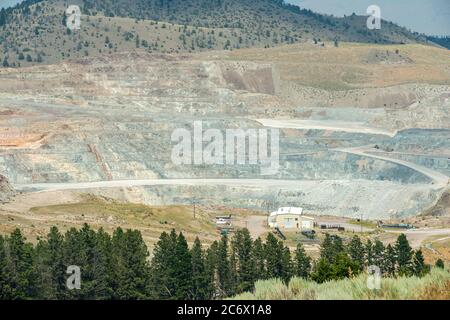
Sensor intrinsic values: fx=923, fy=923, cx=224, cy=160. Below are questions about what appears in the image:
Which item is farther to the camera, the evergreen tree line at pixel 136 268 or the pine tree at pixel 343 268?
the evergreen tree line at pixel 136 268

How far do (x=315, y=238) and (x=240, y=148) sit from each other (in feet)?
130

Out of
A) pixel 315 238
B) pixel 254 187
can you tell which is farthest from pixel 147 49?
pixel 315 238

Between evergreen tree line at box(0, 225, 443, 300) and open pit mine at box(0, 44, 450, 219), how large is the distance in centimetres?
3825

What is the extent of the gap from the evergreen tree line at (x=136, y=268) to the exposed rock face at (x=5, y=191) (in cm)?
3280

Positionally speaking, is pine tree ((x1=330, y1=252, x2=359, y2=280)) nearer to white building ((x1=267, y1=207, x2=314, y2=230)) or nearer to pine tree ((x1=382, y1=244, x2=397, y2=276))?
pine tree ((x1=382, y1=244, x2=397, y2=276))

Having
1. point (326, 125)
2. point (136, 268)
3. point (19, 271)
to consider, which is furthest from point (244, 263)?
point (326, 125)

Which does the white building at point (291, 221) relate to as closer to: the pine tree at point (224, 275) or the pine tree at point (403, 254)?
the pine tree at point (403, 254)

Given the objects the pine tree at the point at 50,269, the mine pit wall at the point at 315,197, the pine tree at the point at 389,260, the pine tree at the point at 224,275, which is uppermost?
the pine tree at the point at 50,269

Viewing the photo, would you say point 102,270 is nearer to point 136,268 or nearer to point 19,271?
point 136,268

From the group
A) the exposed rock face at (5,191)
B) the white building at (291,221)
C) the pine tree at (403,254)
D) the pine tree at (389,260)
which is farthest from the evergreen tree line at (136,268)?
the exposed rock face at (5,191)

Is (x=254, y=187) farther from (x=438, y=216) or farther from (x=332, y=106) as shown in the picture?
(x=332, y=106)

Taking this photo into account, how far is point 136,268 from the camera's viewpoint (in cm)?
3553

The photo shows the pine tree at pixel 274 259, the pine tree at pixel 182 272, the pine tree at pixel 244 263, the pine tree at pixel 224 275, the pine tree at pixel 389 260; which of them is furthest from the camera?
the pine tree at pixel 389 260

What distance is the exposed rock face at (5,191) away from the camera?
71.9 m
